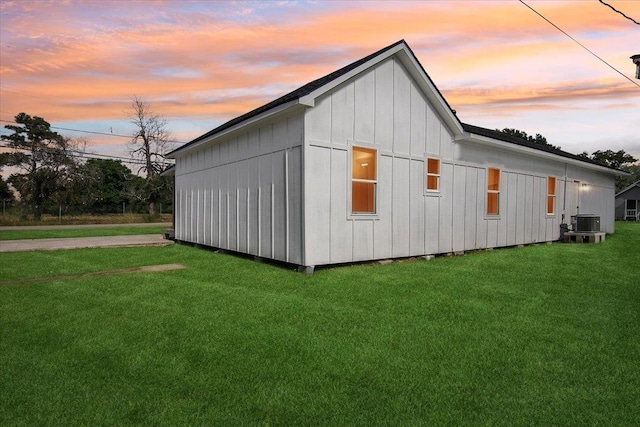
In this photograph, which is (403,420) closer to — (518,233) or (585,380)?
(585,380)

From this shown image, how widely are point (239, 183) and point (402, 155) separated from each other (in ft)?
15.6

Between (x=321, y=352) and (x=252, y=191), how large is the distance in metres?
7.33

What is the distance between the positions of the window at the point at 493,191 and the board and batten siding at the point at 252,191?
26.6ft

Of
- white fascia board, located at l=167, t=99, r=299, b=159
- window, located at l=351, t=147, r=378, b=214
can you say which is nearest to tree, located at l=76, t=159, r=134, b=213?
white fascia board, located at l=167, t=99, r=299, b=159

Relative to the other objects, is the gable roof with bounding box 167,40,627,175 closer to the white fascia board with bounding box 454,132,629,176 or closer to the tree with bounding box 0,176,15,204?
the white fascia board with bounding box 454,132,629,176

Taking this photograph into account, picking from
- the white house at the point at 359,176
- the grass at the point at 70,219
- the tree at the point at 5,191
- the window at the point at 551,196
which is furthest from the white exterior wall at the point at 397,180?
the tree at the point at 5,191

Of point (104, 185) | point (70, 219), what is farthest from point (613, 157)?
point (70, 219)

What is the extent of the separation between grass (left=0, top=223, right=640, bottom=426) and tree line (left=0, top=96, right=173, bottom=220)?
109ft

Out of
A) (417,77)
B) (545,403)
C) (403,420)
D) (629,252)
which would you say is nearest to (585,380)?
(545,403)

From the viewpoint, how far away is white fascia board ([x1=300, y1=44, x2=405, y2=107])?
823 cm

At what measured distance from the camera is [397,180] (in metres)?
10.5

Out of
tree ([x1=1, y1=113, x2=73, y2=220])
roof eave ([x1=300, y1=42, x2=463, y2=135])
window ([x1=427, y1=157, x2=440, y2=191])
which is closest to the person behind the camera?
roof eave ([x1=300, y1=42, x2=463, y2=135])

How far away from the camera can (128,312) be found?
5.50m

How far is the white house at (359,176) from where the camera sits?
8828mm
